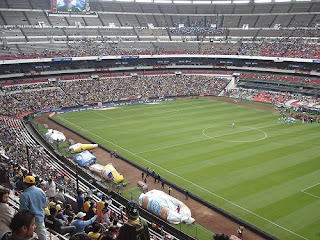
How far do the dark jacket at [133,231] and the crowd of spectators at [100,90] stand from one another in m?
51.4

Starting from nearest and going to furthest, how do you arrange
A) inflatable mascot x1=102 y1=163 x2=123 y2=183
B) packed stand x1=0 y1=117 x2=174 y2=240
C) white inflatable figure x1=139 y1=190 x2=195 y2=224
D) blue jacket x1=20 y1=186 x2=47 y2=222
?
packed stand x1=0 y1=117 x2=174 y2=240, blue jacket x1=20 y1=186 x2=47 y2=222, white inflatable figure x1=139 y1=190 x2=195 y2=224, inflatable mascot x1=102 y1=163 x2=123 y2=183

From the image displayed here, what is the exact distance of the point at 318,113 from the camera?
56812 mm

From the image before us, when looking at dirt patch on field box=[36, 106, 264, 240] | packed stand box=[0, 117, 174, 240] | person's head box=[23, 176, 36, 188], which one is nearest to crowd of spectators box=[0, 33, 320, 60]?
packed stand box=[0, 117, 174, 240]

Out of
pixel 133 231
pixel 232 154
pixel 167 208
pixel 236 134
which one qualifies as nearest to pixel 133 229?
pixel 133 231

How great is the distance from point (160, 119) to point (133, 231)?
47.9 metres

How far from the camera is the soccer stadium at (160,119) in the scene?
20453 millimetres

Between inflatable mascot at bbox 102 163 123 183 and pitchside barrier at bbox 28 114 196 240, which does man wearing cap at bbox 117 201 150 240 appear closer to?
pitchside barrier at bbox 28 114 196 240

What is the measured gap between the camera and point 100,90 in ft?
235

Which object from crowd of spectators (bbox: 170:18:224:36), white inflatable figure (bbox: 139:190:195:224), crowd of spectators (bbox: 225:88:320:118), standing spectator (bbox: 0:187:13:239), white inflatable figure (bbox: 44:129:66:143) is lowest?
crowd of spectators (bbox: 225:88:320:118)

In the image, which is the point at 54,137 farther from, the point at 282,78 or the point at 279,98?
the point at 282,78

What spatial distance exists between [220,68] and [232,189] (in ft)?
209

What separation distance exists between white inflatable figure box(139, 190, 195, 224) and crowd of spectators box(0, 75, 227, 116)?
3738cm

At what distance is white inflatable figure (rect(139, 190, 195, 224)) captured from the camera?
21.8m

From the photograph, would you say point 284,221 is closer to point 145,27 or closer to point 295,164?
point 295,164
